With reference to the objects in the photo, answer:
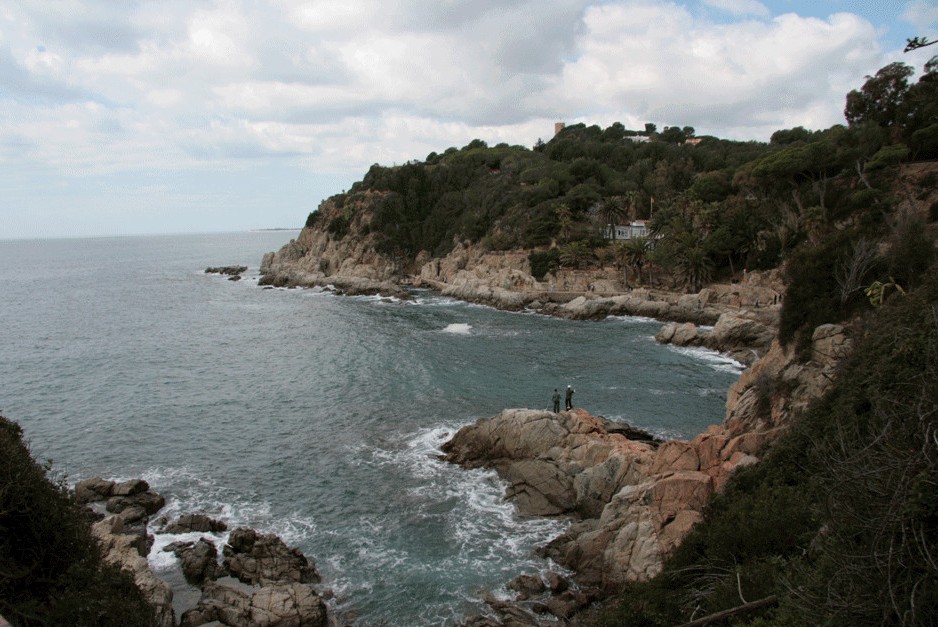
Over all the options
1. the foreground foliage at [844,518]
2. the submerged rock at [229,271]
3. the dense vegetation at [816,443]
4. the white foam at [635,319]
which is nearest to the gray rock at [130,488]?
the dense vegetation at [816,443]

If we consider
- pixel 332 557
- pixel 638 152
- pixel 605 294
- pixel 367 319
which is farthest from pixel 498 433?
pixel 638 152

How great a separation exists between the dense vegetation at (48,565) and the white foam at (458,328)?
41950 millimetres

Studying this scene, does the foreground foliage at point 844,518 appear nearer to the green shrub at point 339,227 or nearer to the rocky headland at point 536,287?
the rocky headland at point 536,287

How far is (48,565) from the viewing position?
11836 mm

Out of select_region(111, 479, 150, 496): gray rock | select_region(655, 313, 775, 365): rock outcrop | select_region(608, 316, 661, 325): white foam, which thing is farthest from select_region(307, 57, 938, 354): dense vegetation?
select_region(111, 479, 150, 496): gray rock

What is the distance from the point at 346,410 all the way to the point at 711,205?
51.8 meters

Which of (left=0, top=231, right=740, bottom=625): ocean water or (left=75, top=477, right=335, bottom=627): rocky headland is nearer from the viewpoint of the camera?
(left=75, top=477, right=335, bottom=627): rocky headland

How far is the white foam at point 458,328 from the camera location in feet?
179

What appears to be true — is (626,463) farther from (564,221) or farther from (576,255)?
(564,221)

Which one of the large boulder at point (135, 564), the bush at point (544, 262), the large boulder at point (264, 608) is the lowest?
the large boulder at point (264, 608)

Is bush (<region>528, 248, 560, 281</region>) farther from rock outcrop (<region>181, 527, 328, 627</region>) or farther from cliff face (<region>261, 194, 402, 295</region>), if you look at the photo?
rock outcrop (<region>181, 527, 328, 627</region>)

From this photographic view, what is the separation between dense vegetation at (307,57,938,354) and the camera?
76.1ft

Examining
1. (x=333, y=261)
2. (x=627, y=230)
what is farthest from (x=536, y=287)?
(x=333, y=261)

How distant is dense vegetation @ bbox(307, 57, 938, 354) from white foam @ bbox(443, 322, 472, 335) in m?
21.3
